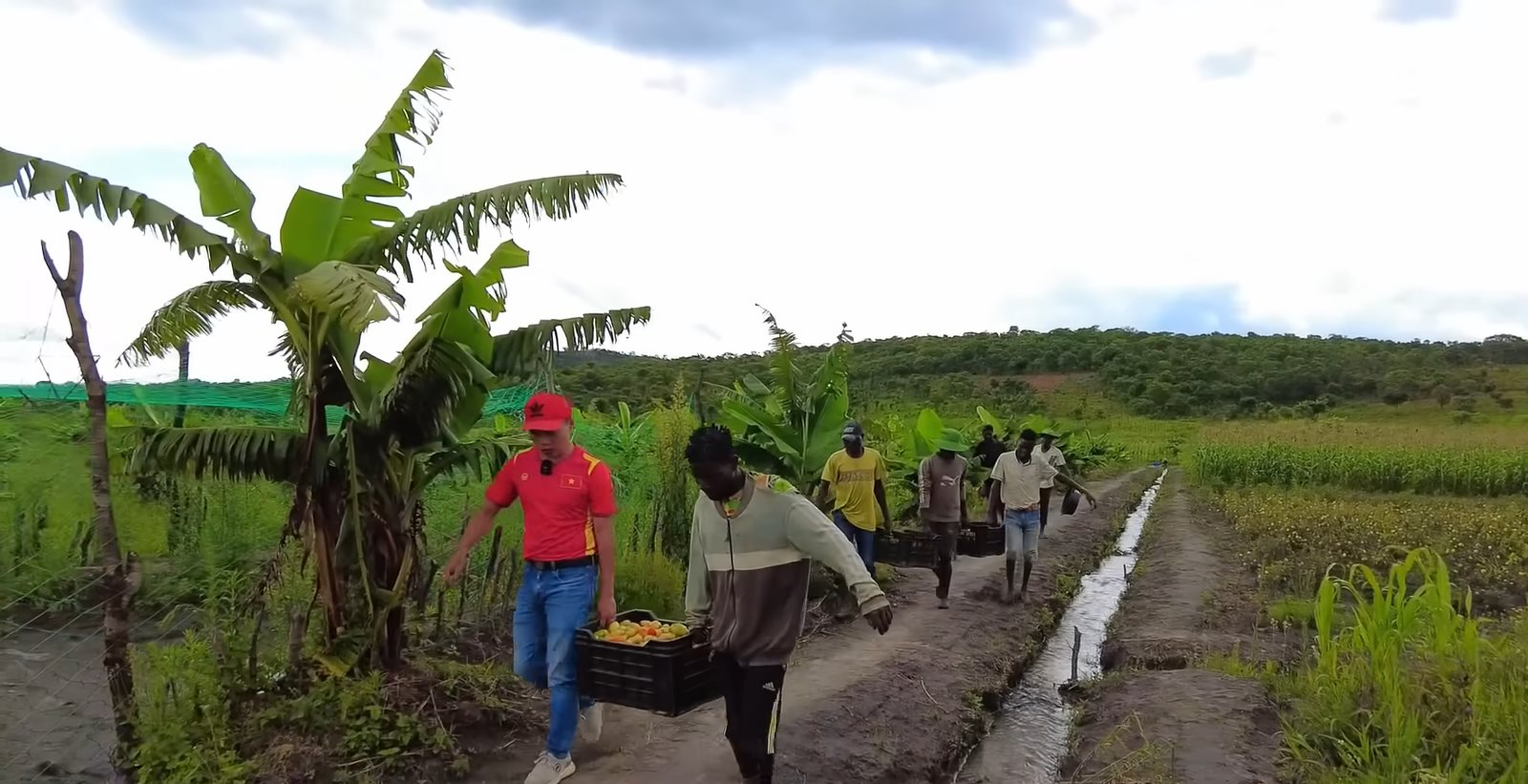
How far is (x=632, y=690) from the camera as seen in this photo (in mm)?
5008

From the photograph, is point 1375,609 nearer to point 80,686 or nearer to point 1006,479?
point 1006,479

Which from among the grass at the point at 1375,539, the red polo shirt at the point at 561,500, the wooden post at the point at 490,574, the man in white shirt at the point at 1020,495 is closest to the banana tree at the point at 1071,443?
the grass at the point at 1375,539

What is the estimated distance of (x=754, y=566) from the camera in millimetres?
4848

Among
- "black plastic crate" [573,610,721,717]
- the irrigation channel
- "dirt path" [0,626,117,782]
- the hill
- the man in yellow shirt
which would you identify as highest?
the hill

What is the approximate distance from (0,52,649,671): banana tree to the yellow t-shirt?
3.98 m

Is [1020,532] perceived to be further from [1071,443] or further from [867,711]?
[1071,443]

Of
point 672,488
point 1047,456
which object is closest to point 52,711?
point 672,488

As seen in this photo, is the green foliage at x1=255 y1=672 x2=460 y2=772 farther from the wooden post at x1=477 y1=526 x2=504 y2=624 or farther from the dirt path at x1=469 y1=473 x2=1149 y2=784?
the wooden post at x1=477 y1=526 x2=504 y2=624

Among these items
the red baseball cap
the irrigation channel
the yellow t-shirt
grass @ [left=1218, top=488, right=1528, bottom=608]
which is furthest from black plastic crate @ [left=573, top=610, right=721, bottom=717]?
grass @ [left=1218, top=488, right=1528, bottom=608]

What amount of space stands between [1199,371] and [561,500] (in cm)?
7428

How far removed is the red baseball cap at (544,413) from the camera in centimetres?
517

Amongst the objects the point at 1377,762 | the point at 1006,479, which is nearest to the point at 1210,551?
the point at 1006,479

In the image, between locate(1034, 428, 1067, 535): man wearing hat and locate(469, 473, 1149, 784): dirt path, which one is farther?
locate(1034, 428, 1067, 535): man wearing hat

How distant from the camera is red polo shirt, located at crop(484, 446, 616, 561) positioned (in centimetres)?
531
